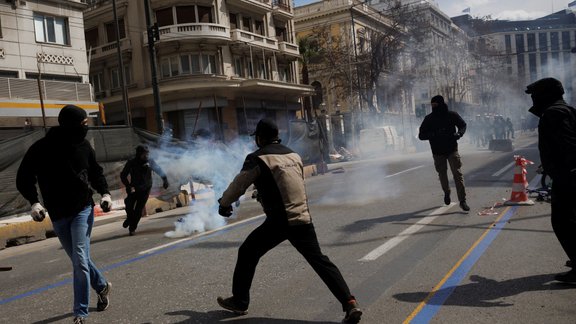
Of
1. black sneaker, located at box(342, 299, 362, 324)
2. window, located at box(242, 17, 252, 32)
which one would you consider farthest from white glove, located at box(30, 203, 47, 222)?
window, located at box(242, 17, 252, 32)

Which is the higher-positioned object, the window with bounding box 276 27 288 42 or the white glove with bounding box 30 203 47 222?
the window with bounding box 276 27 288 42

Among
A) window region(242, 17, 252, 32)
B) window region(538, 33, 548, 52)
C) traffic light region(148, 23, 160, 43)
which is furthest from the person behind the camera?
window region(538, 33, 548, 52)

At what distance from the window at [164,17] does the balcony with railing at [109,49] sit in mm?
2913

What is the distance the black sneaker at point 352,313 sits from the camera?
347 centimetres

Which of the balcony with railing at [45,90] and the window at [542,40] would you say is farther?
the window at [542,40]

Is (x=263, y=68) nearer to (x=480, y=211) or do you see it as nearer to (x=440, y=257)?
(x=480, y=211)

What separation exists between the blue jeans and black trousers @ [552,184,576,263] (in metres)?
3.99

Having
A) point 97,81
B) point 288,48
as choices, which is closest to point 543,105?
point 288,48

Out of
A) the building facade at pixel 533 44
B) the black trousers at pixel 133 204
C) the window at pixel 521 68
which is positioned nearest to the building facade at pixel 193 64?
the building facade at pixel 533 44

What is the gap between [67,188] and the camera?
3922 mm

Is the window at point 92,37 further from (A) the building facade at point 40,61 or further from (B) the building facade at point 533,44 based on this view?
(B) the building facade at point 533,44

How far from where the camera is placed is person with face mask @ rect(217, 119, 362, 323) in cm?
366

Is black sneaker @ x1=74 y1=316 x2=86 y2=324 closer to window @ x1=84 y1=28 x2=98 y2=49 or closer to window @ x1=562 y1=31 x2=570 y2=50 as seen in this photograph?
window @ x1=84 y1=28 x2=98 y2=49

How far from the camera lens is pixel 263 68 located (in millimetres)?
34375
